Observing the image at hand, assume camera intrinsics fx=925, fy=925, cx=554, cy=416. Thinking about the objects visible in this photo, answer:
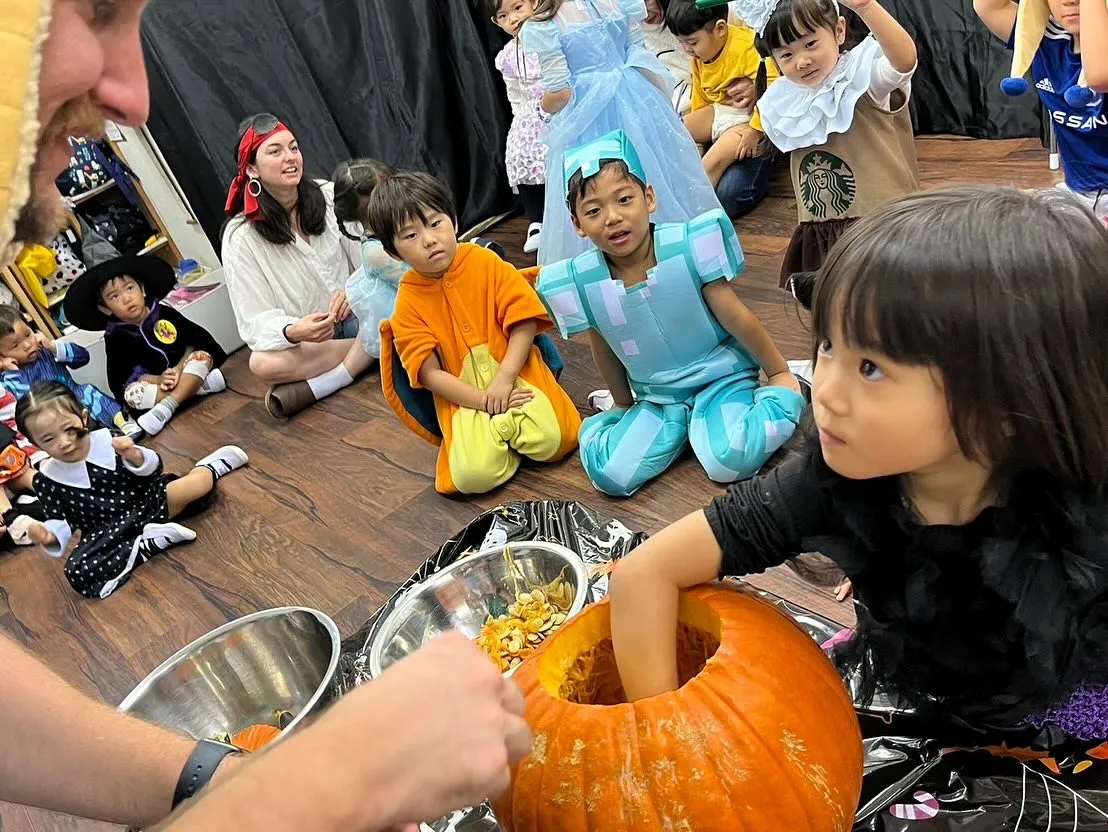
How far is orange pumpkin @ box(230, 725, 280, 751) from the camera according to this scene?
1.43 metres

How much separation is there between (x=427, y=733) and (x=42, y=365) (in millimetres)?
3130

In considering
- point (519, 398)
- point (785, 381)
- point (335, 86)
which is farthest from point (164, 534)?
point (335, 86)

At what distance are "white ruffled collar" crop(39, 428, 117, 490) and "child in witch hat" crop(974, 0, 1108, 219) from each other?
231 cm

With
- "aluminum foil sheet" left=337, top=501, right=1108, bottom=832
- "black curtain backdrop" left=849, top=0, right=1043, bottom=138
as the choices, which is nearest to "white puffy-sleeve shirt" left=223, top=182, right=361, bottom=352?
"black curtain backdrop" left=849, top=0, right=1043, bottom=138

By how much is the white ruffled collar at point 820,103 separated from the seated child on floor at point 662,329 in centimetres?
33

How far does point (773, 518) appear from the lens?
3.20 ft

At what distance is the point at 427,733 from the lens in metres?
0.61

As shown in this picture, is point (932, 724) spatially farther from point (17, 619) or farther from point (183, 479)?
point (17, 619)

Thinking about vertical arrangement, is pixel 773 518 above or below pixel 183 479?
above

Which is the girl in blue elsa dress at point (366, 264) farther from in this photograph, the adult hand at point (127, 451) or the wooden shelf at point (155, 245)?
the wooden shelf at point (155, 245)

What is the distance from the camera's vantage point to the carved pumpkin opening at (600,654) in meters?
0.99

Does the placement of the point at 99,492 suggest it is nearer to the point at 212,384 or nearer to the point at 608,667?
the point at 212,384

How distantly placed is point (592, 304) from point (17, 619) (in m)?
1.74

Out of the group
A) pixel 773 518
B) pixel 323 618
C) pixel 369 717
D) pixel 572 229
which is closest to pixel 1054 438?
pixel 773 518
